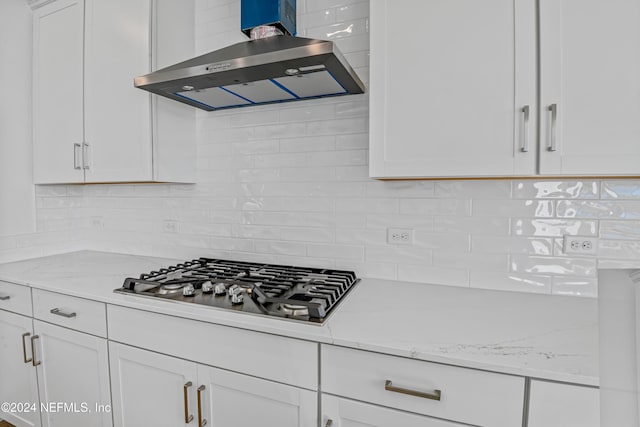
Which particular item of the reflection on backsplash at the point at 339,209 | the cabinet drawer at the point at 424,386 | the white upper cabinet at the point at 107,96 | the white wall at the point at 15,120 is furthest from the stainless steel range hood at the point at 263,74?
the white wall at the point at 15,120

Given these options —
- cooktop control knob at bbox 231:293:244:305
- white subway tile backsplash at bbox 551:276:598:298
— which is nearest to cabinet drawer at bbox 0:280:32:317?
cooktop control knob at bbox 231:293:244:305

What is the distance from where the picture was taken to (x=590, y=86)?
41.1 inches

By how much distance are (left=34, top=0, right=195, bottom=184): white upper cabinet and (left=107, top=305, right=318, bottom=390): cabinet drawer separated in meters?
0.81

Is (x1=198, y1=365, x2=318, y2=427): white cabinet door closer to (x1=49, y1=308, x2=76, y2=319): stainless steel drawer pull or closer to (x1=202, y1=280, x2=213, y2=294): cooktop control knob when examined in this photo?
(x1=202, y1=280, x2=213, y2=294): cooktop control knob

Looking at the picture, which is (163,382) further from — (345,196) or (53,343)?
(345,196)

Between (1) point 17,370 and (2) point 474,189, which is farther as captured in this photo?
(1) point 17,370

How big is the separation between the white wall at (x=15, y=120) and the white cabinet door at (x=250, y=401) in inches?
75.3

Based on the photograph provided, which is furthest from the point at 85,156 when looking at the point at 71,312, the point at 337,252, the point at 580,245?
the point at 580,245

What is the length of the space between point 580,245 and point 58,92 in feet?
9.67

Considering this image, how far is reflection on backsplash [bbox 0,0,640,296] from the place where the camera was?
136cm

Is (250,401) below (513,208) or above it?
below

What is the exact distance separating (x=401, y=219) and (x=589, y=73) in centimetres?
87

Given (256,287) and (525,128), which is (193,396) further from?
(525,128)

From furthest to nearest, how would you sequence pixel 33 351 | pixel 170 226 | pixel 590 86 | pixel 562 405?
pixel 170 226
pixel 33 351
pixel 590 86
pixel 562 405
